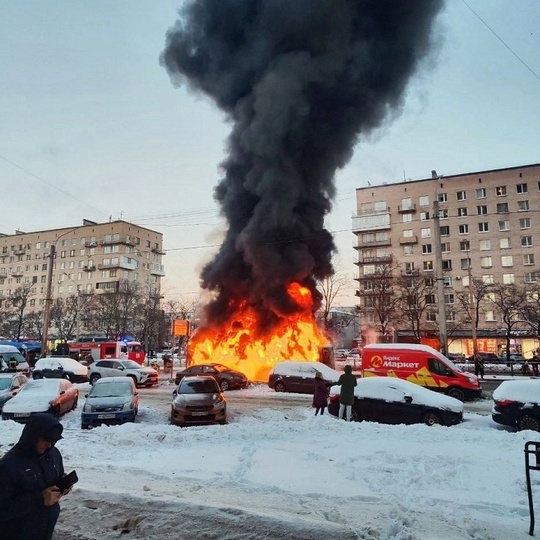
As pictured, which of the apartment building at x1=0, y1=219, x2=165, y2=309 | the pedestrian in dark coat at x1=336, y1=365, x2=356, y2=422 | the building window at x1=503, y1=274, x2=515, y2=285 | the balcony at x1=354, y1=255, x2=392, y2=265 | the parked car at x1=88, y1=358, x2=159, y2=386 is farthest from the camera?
the apartment building at x1=0, y1=219, x2=165, y2=309

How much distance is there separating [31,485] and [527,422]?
40.4 ft

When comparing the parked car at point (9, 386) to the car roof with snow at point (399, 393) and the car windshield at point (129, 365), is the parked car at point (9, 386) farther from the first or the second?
the car roof with snow at point (399, 393)

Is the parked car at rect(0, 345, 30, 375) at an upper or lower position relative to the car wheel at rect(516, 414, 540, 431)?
upper

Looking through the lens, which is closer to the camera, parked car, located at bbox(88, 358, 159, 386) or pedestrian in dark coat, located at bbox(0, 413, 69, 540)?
pedestrian in dark coat, located at bbox(0, 413, 69, 540)

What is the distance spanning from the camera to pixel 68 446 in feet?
32.1

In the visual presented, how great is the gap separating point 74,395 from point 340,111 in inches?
1044

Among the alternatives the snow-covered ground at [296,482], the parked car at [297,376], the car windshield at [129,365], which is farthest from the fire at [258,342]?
the snow-covered ground at [296,482]

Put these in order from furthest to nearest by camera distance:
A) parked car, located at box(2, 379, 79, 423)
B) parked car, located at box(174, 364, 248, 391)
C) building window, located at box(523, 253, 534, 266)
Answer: building window, located at box(523, 253, 534, 266) < parked car, located at box(174, 364, 248, 391) < parked car, located at box(2, 379, 79, 423)

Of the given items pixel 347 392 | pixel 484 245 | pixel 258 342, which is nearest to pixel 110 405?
pixel 347 392

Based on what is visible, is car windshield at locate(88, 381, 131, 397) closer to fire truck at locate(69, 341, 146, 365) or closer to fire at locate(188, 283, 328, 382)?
fire at locate(188, 283, 328, 382)

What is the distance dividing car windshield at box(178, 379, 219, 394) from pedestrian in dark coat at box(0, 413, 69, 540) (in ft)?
35.1

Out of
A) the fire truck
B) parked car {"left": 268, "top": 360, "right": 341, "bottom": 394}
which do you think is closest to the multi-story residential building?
the fire truck

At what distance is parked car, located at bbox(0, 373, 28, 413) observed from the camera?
15497mm

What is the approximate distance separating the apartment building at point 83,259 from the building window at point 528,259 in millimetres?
56725
